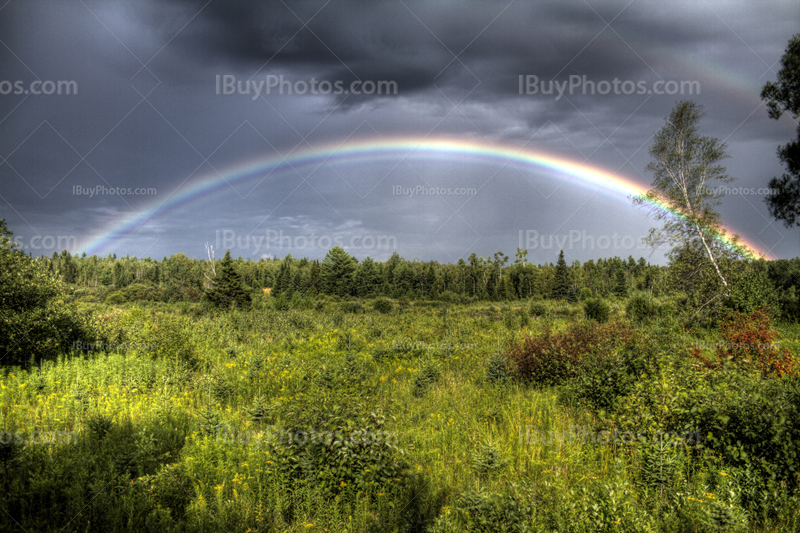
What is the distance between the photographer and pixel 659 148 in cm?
2045

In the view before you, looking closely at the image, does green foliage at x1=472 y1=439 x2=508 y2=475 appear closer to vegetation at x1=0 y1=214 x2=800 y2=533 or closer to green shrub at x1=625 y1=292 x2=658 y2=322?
vegetation at x1=0 y1=214 x2=800 y2=533

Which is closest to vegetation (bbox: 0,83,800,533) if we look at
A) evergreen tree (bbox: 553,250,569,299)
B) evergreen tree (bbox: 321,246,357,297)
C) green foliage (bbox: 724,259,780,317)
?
green foliage (bbox: 724,259,780,317)

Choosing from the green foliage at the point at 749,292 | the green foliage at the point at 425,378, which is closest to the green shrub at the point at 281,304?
the green foliage at the point at 425,378

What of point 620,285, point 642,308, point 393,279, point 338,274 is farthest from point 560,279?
point 642,308

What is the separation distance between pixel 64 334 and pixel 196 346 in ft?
10.9

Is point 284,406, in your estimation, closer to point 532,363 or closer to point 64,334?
point 532,363

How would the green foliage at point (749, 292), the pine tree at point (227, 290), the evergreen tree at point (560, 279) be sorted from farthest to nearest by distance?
the evergreen tree at point (560, 279)
the pine tree at point (227, 290)
the green foliage at point (749, 292)

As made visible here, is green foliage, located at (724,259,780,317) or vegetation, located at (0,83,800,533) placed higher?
green foliage, located at (724,259,780,317)

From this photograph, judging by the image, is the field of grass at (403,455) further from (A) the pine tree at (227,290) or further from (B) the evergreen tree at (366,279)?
(B) the evergreen tree at (366,279)

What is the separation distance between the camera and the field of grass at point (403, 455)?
421 cm

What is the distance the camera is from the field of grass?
4207 millimetres

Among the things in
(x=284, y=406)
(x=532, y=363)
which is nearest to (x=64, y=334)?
(x=284, y=406)

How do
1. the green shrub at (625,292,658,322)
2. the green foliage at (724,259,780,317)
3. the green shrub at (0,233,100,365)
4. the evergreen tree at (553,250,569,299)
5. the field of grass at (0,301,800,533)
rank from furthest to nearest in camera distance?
1. the evergreen tree at (553,250,569,299)
2. the green shrub at (625,292,658,322)
3. the green foliage at (724,259,780,317)
4. the green shrub at (0,233,100,365)
5. the field of grass at (0,301,800,533)

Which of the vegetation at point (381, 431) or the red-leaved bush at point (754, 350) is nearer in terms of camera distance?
the vegetation at point (381, 431)
